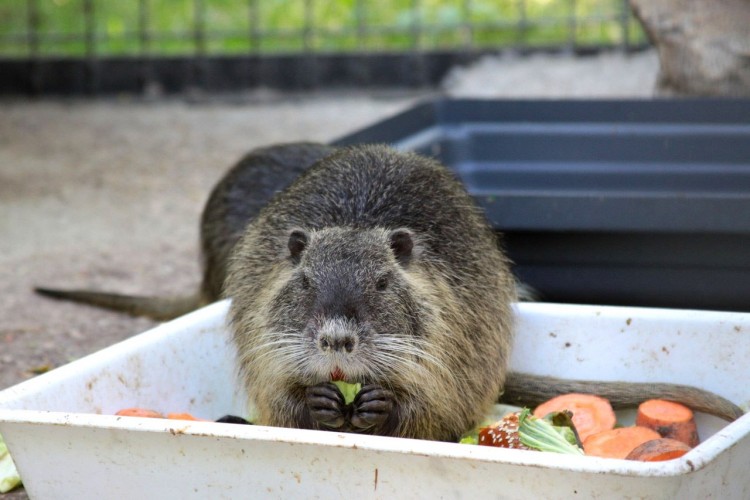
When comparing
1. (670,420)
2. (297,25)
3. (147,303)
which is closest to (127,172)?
(297,25)

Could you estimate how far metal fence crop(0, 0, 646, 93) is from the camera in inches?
263

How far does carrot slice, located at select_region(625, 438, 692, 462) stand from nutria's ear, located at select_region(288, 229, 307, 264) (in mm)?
817

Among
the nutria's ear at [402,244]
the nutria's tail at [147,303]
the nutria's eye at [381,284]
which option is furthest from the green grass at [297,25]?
the nutria's eye at [381,284]

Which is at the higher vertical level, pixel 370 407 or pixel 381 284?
pixel 381 284

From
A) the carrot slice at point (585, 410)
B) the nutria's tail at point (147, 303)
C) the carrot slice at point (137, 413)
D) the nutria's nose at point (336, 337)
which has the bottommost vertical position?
the nutria's tail at point (147, 303)

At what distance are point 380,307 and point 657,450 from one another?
62 cm

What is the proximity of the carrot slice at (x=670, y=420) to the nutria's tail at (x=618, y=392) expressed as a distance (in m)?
0.03

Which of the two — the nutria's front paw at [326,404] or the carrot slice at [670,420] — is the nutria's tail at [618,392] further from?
the nutria's front paw at [326,404]

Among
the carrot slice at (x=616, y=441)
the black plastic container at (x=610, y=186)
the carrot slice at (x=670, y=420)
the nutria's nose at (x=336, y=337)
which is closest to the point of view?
the nutria's nose at (x=336, y=337)

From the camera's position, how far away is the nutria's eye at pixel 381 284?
2.42 meters

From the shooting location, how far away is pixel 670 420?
2.63 m

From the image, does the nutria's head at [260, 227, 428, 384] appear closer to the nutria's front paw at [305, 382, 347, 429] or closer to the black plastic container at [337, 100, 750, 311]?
the nutria's front paw at [305, 382, 347, 429]

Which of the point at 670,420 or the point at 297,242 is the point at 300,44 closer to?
the point at 297,242

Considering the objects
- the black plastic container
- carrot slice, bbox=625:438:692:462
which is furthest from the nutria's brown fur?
the black plastic container
